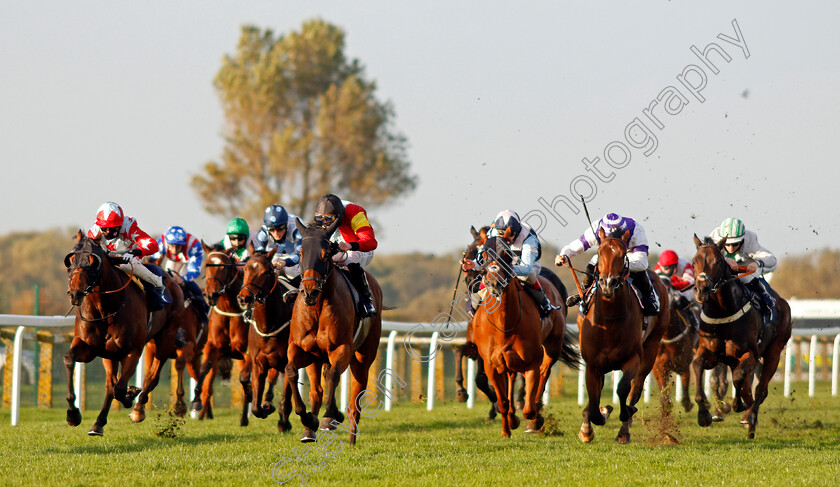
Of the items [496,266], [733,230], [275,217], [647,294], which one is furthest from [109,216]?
[733,230]

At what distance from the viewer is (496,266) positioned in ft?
24.5

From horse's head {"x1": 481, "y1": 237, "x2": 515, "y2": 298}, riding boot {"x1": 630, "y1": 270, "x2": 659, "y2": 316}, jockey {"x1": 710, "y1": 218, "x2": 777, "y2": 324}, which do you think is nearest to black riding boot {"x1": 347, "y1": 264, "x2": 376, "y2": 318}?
horse's head {"x1": 481, "y1": 237, "x2": 515, "y2": 298}

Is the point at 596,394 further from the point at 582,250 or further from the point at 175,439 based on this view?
the point at 175,439

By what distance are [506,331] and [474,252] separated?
5.74 feet

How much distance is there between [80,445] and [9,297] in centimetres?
1201

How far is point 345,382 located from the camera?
11656 millimetres

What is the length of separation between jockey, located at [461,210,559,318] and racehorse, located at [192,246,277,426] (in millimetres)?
2299

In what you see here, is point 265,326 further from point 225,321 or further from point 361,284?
point 225,321

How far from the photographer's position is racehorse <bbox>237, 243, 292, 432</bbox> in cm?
827

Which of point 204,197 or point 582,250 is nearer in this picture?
point 582,250

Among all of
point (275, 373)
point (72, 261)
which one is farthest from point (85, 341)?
point (275, 373)

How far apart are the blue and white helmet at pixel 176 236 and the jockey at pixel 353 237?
11.4 feet

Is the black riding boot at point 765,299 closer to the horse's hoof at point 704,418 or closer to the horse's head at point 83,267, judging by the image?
the horse's hoof at point 704,418

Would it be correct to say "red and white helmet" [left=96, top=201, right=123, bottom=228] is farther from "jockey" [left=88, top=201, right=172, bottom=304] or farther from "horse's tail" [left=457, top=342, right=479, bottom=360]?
"horse's tail" [left=457, top=342, right=479, bottom=360]
